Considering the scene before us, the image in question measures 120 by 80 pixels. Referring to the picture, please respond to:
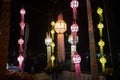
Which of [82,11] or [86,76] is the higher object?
[82,11]

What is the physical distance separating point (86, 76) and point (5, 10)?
3718 millimetres

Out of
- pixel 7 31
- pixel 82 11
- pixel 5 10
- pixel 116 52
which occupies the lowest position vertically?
pixel 116 52

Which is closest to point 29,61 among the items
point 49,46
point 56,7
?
point 49,46

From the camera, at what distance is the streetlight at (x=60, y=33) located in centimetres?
624

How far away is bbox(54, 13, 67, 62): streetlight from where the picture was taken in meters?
6.24

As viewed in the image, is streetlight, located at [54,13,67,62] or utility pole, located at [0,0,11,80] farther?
streetlight, located at [54,13,67,62]

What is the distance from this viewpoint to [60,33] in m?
6.86

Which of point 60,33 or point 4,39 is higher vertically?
point 60,33

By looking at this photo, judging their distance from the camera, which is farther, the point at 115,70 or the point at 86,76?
the point at 86,76

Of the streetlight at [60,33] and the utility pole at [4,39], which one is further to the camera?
the streetlight at [60,33]

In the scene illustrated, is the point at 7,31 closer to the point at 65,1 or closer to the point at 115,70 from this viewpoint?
the point at 115,70

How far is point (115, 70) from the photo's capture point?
325cm

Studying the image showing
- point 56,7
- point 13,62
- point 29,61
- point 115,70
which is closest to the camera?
point 115,70

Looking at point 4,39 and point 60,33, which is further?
point 60,33
